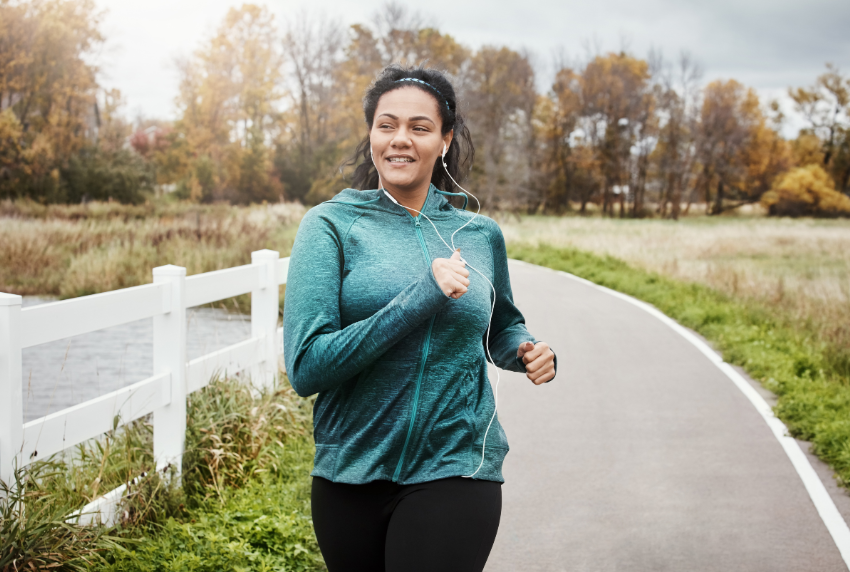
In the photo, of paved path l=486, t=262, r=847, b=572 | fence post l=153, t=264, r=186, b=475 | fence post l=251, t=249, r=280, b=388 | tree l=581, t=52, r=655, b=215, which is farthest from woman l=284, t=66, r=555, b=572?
tree l=581, t=52, r=655, b=215

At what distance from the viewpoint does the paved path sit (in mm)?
4285

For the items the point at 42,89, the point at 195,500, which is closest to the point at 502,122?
the point at 42,89

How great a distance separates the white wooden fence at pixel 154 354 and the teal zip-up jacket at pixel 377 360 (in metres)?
1.84

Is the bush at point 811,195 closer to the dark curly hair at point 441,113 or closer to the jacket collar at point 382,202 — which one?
the dark curly hair at point 441,113

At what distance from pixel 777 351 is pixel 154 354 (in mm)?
7585

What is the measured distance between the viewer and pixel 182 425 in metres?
4.54

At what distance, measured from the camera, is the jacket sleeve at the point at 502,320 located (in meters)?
2.39

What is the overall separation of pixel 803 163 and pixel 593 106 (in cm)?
1732

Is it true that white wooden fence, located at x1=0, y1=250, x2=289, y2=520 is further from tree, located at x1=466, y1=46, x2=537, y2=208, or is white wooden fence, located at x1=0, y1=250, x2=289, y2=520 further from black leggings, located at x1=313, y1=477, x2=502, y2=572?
tree, located at x1=466, y1=46, x2=537, y2=208

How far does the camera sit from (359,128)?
46656 millimetres

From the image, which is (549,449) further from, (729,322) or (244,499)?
(729,322)

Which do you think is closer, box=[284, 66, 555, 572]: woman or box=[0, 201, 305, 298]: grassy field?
box=[284, 66, 555, 572]: woman

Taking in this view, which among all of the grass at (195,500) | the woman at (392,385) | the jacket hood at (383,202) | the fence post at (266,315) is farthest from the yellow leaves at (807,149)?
the woman at (392,385)

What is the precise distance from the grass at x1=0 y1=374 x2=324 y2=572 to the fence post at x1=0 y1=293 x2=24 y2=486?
116 millimetres
